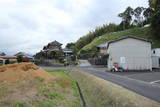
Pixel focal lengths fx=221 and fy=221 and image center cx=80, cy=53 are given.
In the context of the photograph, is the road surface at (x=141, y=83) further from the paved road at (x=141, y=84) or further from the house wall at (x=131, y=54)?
the house wall at (x=131, y=54)

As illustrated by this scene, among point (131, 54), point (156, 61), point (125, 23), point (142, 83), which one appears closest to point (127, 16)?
point (125, 23)

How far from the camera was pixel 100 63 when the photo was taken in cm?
4594

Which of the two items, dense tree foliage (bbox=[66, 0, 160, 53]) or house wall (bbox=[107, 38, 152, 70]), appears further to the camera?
dense tree foliage (bbox=[66, 0, 160, 53])

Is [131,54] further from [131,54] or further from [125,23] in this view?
[125,23]

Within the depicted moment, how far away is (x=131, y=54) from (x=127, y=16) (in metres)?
57.3

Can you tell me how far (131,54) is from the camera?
31984mm

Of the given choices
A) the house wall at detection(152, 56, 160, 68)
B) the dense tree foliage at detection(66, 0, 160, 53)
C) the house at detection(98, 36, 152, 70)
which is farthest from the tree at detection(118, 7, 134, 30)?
the house at detection(98, 36, 152, 70)

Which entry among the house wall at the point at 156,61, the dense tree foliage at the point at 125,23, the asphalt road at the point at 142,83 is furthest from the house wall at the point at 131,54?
the dense tree foliage at the point at 125,23

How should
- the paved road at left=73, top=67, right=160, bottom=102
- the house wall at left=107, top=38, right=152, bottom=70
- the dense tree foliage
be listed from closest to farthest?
1. the paved road at left=73, top=67, right=160, bottom=102
2. the house wall at left=107, top=38, right=152, bottom=70
3. the dense tree foliage

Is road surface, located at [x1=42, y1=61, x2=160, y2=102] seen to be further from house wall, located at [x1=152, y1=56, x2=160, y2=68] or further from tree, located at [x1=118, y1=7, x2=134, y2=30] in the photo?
tree, located at [x1=118, y1=7, x2=134, y2=30]

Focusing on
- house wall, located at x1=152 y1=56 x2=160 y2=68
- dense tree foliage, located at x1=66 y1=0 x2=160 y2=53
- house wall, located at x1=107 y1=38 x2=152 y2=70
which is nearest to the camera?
house wall, located at x1=107 y1=38 x2=152 y2=70

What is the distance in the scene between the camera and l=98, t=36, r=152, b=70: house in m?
31.5

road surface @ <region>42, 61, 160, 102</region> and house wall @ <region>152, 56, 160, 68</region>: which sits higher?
house wall @ <region>152, 56, 160, 68</region>

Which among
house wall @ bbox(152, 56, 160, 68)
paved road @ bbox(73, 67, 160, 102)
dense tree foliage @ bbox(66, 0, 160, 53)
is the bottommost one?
paved road @ bbox(73, 67, 160, 102)
